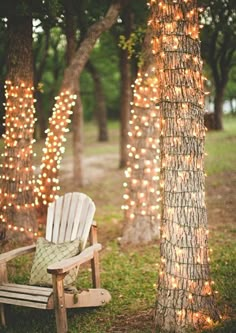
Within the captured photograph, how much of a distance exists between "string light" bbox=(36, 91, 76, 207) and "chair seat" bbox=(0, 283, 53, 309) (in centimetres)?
289

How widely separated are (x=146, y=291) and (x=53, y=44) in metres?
15.7

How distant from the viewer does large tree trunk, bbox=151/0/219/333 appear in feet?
11.6

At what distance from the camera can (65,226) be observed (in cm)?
470

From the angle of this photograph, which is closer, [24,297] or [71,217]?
[24,297]

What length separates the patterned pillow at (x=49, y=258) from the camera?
413 cm

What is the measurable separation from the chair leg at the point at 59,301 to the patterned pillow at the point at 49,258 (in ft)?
Answer: 1.31

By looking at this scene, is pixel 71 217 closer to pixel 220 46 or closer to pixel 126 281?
pixel 126 281

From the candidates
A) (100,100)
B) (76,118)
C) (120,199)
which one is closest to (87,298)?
(120,199)

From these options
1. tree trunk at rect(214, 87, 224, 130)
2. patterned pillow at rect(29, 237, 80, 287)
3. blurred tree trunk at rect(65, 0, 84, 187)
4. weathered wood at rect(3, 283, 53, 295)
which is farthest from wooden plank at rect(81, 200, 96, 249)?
tree trunk at rect(214, 87, 224, 130)

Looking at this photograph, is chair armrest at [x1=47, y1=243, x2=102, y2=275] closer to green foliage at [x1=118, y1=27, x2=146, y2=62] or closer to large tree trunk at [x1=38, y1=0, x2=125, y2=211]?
large tree trunk at [x1=38, y1=0, x2=125, y2=211]

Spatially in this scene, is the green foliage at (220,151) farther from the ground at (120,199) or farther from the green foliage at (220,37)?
the green foliage at (220,37)

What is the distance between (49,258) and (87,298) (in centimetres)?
53

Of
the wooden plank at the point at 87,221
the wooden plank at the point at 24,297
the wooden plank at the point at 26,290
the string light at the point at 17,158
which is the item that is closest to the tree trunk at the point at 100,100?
the string light at the point at 17,158

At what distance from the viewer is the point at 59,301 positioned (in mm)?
3686
